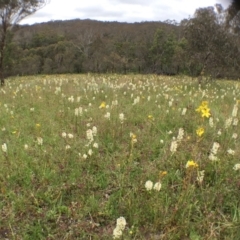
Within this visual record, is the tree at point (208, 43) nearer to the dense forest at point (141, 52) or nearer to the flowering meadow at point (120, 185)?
the dense forest at point (141, 52)

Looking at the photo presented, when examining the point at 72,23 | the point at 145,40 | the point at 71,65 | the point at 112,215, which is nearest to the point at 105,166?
the point at 112,215

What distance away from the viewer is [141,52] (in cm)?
4712

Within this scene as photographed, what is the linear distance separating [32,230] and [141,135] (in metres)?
2.48

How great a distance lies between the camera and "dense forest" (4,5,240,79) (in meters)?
14.3

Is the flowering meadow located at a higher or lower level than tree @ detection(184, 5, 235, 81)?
lower

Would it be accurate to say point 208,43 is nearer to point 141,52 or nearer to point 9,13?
point 9,13

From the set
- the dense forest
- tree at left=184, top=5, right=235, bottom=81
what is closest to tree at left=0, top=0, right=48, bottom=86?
the dense forest

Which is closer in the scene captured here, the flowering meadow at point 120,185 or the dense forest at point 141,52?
the flowering meadow at point 120,185

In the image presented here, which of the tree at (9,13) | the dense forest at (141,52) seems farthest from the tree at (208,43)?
the tree at (9,13)

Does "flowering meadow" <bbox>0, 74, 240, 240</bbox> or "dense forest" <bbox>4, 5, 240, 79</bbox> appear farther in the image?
"dense forest" <bbox>4, 5, 240, 79</bbox>

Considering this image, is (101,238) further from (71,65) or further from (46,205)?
(71,65)

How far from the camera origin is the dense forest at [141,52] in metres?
14.3

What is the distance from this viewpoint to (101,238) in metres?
2.68

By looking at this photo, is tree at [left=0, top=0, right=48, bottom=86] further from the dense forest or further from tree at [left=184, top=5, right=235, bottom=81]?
tree at [left=184, top=5, right=235, bottom=81]
